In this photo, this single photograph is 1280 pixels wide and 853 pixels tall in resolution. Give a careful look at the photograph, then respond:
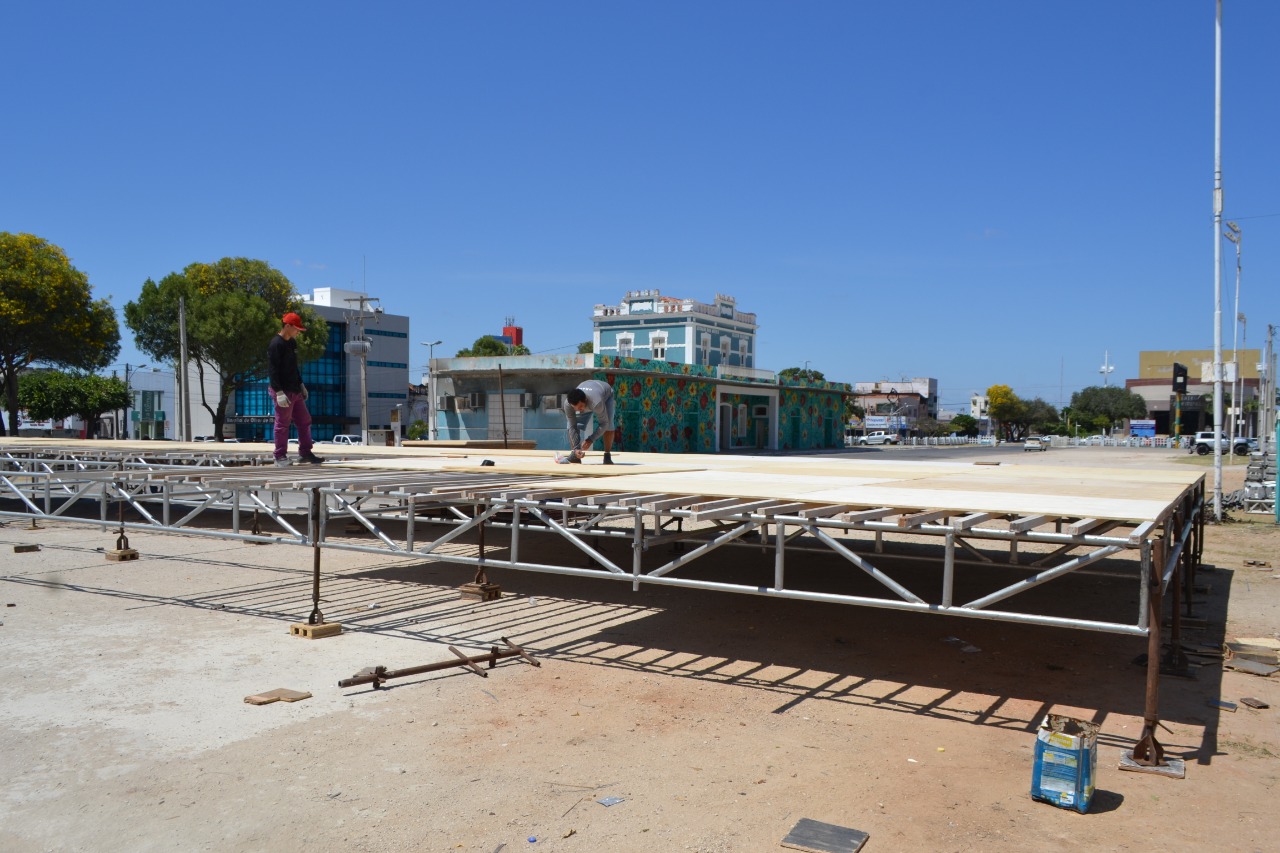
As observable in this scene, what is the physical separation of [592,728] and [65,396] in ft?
215

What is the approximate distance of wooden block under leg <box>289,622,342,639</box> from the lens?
9.69 m

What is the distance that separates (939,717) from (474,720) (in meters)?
3.55

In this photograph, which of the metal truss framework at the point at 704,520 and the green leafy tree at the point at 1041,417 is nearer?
the metal truss framework at the point at 704,520

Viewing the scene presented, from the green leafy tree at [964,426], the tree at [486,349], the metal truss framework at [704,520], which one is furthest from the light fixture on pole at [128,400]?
the green leafy tree at [964,426]

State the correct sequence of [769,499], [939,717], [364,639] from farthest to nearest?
1. [364,639]
2. [769,499]
3. [939,717]

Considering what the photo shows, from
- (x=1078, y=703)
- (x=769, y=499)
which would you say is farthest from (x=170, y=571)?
(x=1078, y=703)

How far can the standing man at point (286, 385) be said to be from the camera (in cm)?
1152

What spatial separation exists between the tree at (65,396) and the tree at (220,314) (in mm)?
15948

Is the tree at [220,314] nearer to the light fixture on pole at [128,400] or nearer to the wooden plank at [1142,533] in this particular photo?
the light fixture on pole at [128,400]

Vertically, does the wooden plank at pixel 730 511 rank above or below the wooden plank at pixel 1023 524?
below

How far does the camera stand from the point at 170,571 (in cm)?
1394

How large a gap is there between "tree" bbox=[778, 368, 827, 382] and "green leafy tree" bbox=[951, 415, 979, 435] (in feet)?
203

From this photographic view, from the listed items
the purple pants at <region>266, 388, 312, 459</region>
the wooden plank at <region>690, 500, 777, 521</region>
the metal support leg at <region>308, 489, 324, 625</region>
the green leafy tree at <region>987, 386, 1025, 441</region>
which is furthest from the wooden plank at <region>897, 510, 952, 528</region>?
the green leafy tree at <region>987, 386, 1025, 441</region>

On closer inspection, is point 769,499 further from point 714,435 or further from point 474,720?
point 714,435
